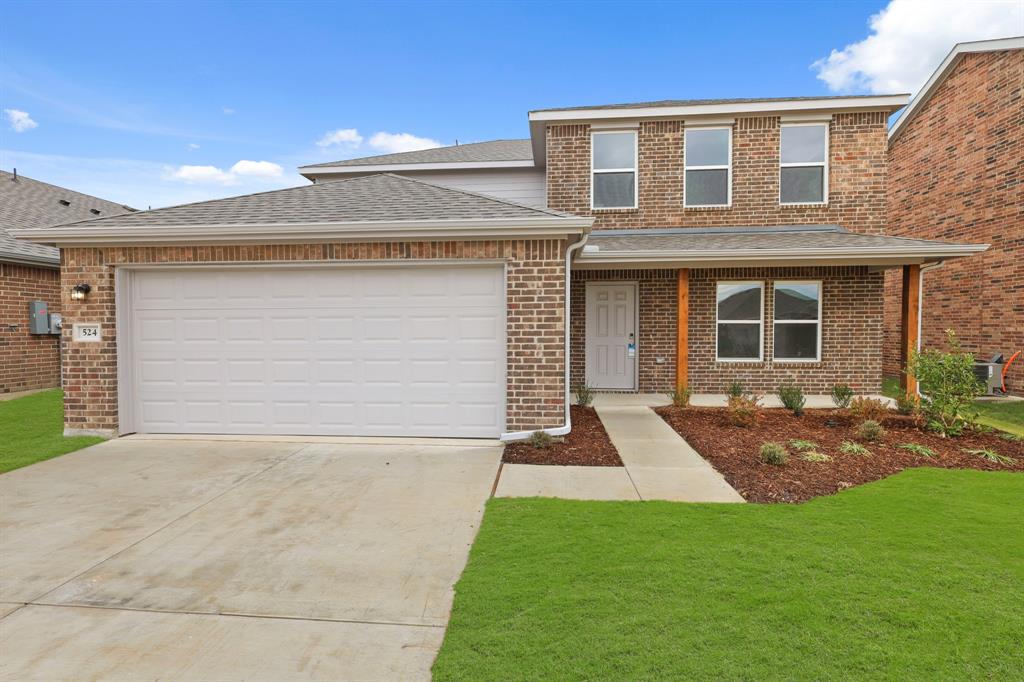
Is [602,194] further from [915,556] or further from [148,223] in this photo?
[915,556]

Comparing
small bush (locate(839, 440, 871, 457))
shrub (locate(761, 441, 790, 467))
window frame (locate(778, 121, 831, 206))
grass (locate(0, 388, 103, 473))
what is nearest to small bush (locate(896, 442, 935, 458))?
small bush (locate(839, 440, 871, 457))

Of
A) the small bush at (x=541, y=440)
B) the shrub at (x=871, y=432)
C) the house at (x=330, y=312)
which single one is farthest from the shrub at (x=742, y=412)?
the small bush at (x=541, y=440)

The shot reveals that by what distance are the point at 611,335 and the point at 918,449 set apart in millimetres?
5727

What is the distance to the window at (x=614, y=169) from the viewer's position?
38.4 feet

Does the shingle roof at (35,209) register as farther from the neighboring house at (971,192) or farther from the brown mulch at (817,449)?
the neighboring house at (971,192)

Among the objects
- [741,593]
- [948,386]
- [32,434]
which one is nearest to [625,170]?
[948,386]

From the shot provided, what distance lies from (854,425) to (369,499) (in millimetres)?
7311

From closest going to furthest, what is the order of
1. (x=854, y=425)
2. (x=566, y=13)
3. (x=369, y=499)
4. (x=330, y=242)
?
1. (x=369, y=499)
2. (x=330, y=242)
3. (x=854, y=425)
4. (x=566, y=13)

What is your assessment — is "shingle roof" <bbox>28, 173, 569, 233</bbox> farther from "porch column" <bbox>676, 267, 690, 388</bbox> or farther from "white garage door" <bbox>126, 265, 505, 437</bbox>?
"porch column" <bbox>676, 267, 690, 388</bbox>

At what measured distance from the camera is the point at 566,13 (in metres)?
16.4

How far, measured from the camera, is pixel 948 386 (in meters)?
7.30

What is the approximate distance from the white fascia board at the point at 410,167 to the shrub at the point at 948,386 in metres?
9.42

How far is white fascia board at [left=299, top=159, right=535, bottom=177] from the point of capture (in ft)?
44.3

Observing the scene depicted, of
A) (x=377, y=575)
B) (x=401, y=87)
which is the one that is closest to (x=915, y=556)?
(x=377, y=575)
